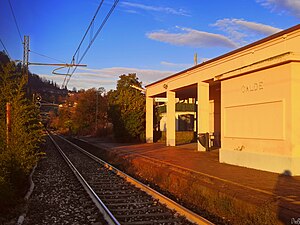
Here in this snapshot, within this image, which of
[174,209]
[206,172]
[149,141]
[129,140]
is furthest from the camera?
[129,140]

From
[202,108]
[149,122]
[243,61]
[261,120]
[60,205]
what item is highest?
[243,61]

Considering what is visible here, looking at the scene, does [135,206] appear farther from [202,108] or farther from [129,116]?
[129,116]

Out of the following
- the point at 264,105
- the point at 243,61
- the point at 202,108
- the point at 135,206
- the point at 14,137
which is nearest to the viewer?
the point at 135,206

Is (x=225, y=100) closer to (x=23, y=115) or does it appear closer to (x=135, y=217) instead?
(x=23, y=115)

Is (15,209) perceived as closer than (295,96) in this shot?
Yes

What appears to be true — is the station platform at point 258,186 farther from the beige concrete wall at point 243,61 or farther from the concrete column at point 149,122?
the concrete column at point 149,122

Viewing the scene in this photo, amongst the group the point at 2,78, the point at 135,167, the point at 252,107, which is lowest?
the point at 135,167

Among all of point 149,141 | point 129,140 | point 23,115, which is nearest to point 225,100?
point 23,115

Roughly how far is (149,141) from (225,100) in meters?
18.8

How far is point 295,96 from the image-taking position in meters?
12.5

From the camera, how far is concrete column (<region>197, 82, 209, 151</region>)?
2367cm

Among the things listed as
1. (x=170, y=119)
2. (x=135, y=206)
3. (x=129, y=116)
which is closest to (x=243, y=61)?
(x=170, y=119)

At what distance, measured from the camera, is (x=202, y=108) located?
23.7 metres

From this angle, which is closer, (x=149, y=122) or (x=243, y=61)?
(x=243, y=61)
